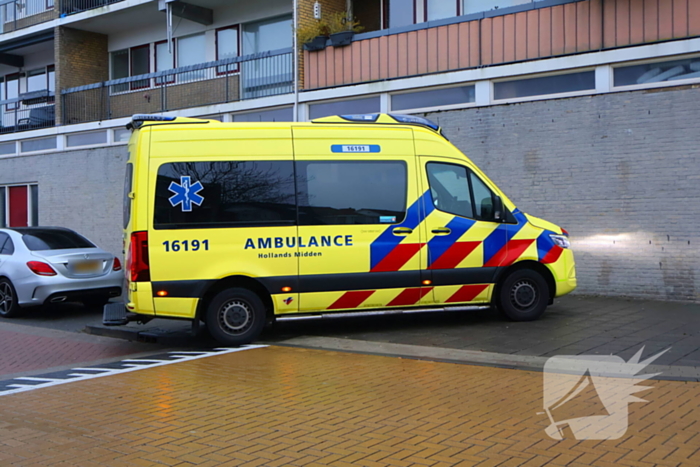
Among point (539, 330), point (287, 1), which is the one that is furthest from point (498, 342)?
point (287, 1)

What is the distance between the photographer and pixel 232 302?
8.94m

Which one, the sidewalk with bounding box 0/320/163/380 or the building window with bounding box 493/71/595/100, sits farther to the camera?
the building window with bounding box 493/71/595/100

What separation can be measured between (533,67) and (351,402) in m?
8.82

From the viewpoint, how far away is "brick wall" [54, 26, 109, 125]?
2162cm

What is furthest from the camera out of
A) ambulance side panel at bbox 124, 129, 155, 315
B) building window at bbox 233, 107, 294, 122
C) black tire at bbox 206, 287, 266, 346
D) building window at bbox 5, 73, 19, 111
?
building window at bbox 5, 73, 19, 111

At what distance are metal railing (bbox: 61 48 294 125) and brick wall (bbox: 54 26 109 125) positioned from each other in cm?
46

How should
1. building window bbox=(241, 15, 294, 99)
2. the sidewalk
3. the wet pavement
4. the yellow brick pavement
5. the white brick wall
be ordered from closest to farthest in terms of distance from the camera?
the yellow brick pavement, the wet pavement, the sidewalk, building window bbox=(241, 15, 294, 99), the white brick wall

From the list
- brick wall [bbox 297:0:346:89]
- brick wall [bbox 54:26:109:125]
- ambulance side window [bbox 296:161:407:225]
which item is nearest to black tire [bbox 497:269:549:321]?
ambulance side window [bbox 296:161:407:225]

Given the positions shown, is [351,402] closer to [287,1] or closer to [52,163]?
[287,1]

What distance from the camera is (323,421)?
553 cm

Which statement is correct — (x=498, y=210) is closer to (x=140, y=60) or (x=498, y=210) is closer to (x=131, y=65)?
(x=140, y=60)

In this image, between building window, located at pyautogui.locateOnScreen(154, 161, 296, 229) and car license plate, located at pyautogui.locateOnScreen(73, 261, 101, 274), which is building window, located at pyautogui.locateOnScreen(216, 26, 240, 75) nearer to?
car license plate, located at pyautogui.locateOnScreen(73, 261, 101, 274)

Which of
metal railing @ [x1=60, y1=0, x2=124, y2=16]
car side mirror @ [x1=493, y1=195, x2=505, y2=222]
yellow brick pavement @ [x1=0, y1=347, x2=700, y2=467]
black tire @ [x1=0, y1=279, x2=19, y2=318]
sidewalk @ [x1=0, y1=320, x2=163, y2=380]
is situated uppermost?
metal railing @ [x1=60, y1=0, x2=124, y2=16]

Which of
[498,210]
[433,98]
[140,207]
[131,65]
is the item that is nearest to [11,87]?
[131,65]
